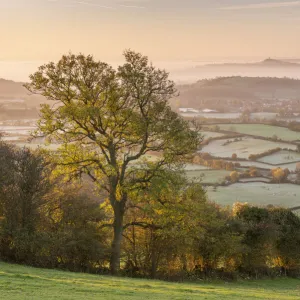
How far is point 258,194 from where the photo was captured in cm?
7281

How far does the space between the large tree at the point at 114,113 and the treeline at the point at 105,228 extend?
5.70 feet

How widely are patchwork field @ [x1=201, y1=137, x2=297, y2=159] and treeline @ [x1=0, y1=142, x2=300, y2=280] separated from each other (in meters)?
57.7

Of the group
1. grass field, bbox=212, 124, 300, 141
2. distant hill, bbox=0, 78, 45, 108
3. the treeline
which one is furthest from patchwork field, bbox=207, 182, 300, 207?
distant hill, bbox=0, 78, 45, 108

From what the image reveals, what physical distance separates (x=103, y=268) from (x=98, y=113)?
1135cm

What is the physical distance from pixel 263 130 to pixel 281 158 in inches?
1014

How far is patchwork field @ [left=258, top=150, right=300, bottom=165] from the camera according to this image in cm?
9275

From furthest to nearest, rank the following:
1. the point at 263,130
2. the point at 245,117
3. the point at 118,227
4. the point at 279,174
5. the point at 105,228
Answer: the point at 245,117
the point at 263,130
the point at 279,174
the point at 105,228
the point at 118,227

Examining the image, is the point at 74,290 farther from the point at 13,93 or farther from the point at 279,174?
the point at 13,93

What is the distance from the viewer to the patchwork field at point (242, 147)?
97.0m

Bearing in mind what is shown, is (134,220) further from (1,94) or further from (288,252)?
(1,94)

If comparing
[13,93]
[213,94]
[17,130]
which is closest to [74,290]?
[17,130]

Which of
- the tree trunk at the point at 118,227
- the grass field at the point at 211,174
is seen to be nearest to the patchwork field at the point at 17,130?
the grass field at the point at 211,174

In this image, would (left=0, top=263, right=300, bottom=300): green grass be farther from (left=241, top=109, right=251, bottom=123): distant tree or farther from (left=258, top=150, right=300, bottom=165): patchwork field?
(left=241, top=109, right=251, bottom=123): distant tree

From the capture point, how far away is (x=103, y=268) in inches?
1259
